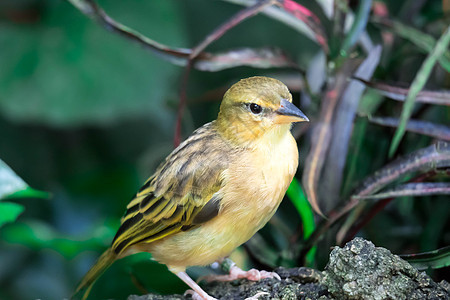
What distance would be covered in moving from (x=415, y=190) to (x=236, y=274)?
78 cm

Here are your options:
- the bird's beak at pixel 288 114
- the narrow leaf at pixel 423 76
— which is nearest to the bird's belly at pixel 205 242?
the bird's beak at pixel 288 114

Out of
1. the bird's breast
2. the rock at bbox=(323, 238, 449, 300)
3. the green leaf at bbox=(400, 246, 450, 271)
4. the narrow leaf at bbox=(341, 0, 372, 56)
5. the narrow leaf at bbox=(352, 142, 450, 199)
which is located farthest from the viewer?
the narrow leaf at bbox=(341, 0, 372, 56)

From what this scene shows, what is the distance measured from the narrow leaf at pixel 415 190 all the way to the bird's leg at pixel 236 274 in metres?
0.49

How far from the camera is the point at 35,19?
12.6ft

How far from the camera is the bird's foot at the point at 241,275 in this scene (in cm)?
224

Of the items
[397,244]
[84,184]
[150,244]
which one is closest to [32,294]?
[84,184]

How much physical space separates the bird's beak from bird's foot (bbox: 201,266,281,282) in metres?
0.57

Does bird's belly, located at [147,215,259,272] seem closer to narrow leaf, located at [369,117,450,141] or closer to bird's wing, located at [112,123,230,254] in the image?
bird's wing, located at [112,123,230,254]

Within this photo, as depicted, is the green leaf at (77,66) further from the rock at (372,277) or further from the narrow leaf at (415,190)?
the rock at (372,277)

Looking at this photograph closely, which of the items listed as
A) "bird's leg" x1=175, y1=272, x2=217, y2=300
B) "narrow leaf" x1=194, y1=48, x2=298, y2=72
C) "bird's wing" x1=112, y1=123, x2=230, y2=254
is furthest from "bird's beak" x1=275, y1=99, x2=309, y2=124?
"bird's leg" x1=175, y1=272, x2=217, y2=300

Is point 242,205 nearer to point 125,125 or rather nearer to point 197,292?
point 197,292

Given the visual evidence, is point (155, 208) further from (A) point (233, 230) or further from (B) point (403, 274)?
(B) point (403, 274)

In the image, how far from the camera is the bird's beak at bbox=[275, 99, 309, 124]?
6.99ft

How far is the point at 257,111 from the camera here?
7.28 feet
